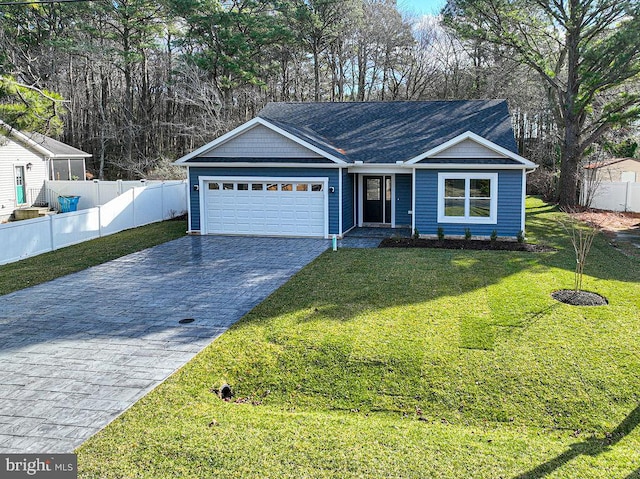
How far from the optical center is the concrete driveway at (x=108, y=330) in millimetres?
5723

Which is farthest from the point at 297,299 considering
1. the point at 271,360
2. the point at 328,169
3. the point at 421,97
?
the point at 421,97

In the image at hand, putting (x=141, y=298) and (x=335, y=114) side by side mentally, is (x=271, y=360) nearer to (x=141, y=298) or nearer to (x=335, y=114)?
(x=141, y=298)

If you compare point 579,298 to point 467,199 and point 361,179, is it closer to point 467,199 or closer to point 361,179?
point 467,199

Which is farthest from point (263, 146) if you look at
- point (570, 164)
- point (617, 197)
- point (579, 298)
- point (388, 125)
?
point (617, 197)

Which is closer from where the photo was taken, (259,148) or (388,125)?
(259,148)

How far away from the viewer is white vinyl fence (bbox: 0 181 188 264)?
1401cm

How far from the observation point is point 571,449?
5242mm

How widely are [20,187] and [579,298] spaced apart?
2424cm

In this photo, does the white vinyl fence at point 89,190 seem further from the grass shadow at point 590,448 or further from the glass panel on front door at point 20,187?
the grass shadow at point 590,448

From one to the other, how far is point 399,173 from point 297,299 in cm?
952

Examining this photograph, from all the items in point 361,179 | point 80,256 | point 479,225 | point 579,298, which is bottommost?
point 579,298

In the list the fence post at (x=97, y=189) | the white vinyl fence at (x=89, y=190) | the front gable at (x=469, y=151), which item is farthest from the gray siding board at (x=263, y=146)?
the fence post at (x=97, y=189)
